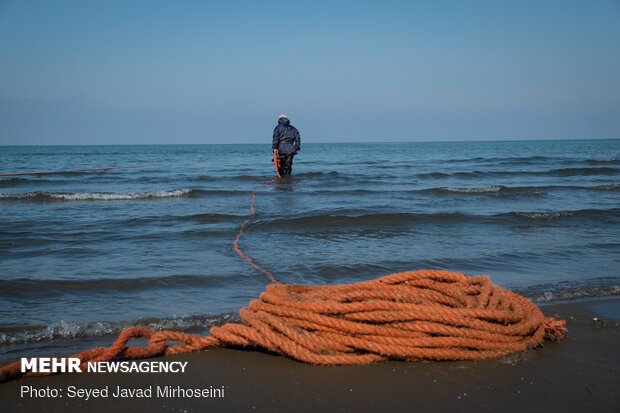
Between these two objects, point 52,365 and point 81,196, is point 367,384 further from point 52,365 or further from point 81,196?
point 81,196

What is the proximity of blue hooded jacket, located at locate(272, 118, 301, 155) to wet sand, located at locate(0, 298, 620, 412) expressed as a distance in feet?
40.6

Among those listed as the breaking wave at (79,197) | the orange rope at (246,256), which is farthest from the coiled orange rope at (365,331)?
the breaking wave at (79,197)

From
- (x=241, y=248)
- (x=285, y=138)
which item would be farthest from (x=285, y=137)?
(x=241, y=248)

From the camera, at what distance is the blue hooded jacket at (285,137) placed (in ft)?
47.8

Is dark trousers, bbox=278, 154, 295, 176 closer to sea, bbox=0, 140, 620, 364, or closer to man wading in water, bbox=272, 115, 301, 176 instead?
man wading in water, bbox=272, 115, 301, 176

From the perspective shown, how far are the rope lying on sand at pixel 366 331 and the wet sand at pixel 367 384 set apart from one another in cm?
7

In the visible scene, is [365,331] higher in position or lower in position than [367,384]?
higher

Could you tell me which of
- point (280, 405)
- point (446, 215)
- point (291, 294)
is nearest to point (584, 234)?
point (446, 215)

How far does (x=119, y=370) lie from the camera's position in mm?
2404

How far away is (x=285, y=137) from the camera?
1459cm

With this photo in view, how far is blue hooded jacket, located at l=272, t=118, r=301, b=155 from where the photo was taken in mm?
14570

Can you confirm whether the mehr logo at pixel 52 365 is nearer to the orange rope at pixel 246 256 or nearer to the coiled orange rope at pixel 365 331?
the coiled orange rope at pixel 365 331

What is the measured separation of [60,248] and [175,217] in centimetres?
258

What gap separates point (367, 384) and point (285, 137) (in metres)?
12.8
